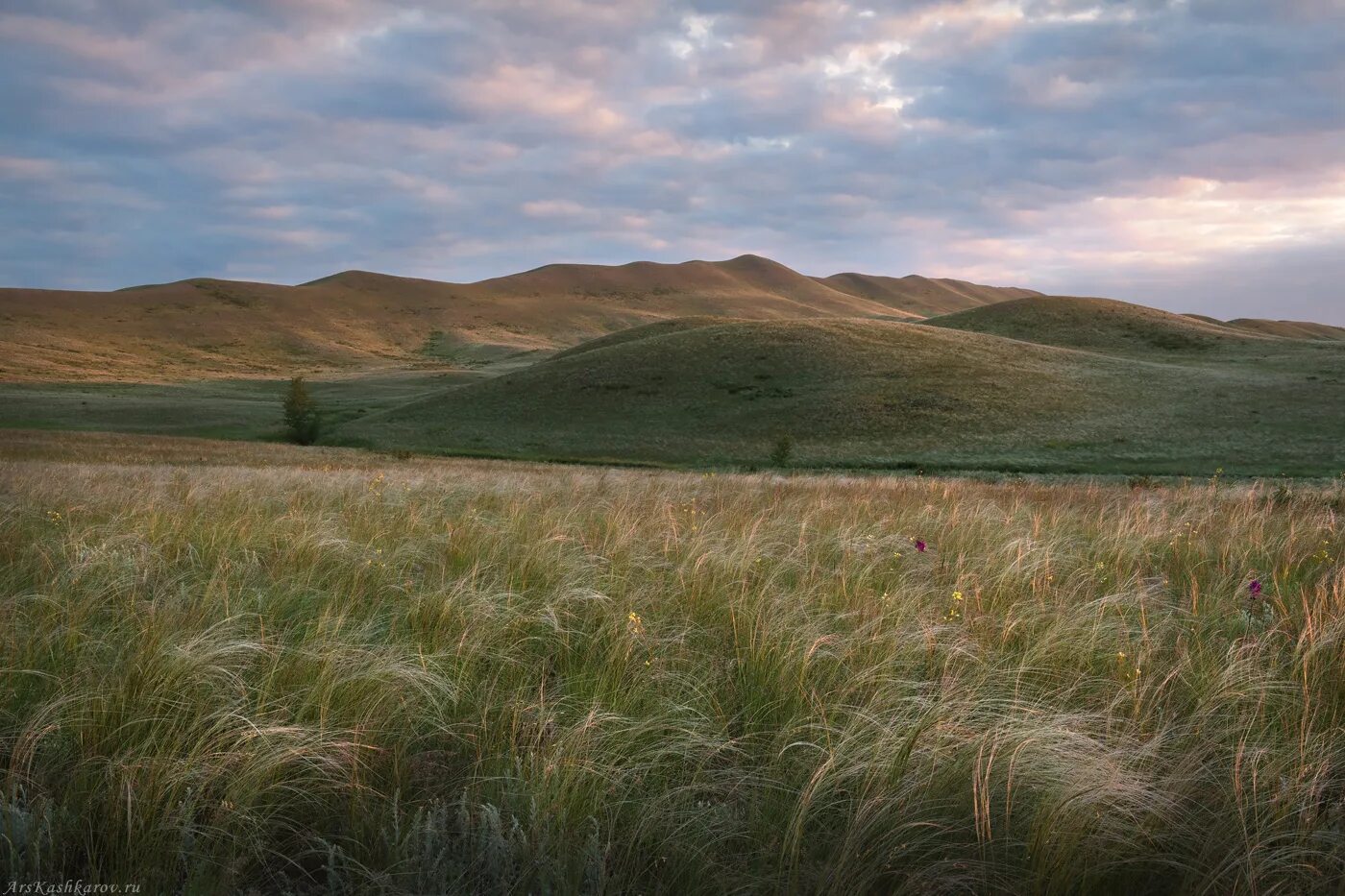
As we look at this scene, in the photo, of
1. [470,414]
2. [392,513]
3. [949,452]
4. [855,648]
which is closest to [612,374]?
[470,414]

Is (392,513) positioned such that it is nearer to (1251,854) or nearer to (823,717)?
(823,717)

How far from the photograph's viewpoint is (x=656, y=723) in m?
2.79

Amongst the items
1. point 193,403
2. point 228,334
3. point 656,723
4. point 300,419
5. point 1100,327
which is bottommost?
point 300,419

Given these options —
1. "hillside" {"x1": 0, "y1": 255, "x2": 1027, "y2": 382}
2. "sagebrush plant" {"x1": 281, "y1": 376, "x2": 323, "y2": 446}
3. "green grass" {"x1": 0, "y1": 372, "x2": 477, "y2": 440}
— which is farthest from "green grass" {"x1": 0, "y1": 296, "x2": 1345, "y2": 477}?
"hillside" {"x1": 0, "y1": 255, "x2": 1027, "y2": 382}

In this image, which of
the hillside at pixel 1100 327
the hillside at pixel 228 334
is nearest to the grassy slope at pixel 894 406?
the hillside at pixel 1100 327

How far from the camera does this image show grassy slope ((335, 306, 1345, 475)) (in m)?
42.7

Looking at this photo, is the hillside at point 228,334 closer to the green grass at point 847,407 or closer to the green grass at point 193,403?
the green grass at point 193,403

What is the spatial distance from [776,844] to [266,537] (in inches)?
182

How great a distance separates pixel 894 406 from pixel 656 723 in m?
53.3

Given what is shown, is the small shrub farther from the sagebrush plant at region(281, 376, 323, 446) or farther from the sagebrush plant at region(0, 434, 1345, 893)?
the sagebrush plant at region(0, 434, 1345, 893)

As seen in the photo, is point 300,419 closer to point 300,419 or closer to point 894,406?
point 300,419

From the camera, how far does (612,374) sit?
67438mm

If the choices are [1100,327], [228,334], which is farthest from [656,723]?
[228,334]

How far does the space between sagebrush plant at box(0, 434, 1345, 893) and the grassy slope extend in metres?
37.0
